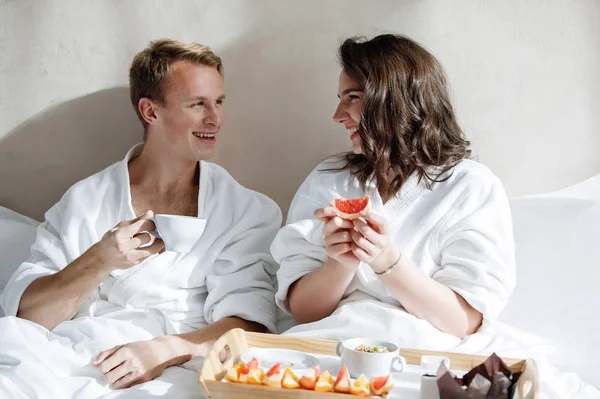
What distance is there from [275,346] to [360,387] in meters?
0.39

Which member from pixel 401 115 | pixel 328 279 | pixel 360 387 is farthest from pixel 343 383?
pixel 401 115

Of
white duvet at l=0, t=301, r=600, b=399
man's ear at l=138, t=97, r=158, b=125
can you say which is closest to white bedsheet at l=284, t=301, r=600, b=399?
white duvet at l=0, t=301, r=600, b=399

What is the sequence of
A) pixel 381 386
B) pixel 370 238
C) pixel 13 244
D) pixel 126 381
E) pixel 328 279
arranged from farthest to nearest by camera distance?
pixel 13 244, pixel 328 279, pixel 126 381, pixel 370 238, pixel 381 386

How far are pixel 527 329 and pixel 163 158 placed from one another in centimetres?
126

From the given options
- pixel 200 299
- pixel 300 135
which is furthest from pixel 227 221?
pixel 300 135

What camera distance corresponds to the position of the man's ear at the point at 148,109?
2385 mm

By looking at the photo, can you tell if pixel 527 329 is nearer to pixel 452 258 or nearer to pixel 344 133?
pixel 452 258

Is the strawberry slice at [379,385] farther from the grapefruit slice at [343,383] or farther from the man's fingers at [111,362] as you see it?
the man's fingers at [111,362]

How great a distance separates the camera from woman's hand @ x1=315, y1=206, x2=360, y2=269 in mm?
1759

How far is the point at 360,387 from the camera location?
143 cm

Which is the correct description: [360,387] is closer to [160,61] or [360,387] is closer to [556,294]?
[556,294]

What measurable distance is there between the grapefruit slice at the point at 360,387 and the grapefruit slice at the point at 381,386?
1 centimetres

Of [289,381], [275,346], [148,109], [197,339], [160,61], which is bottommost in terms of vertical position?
[197,339]

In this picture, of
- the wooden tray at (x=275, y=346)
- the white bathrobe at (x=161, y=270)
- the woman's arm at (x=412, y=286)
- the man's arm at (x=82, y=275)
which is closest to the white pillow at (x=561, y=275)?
the woman's arm at (x=412, y=286)
